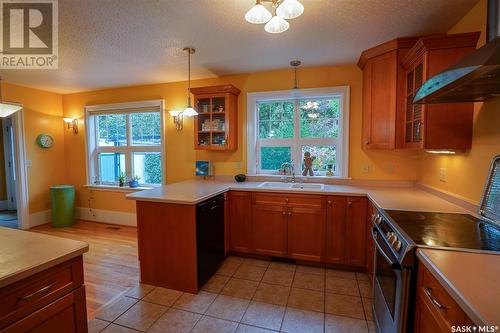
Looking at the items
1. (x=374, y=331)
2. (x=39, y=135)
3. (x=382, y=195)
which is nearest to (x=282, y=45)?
(x=382, y=195)

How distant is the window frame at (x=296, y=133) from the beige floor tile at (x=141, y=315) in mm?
2027

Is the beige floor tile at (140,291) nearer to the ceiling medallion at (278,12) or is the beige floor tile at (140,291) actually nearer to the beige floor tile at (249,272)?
the beige floor tile at (249,272)

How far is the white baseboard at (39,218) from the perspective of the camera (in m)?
4.21

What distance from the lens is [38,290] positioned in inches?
39.4

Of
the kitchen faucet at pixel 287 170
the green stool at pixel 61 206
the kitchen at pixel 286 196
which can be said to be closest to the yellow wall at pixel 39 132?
the kitchen at pixel 286 196

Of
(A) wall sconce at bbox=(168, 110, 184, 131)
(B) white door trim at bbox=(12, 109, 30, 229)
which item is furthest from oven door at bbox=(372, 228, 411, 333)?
(B) white door trim at bbox=(12, 109, 30, 229)

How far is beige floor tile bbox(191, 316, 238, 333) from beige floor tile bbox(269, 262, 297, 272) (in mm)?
1000

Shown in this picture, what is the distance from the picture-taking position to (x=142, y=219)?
236cm

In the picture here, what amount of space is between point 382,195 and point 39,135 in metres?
5.57

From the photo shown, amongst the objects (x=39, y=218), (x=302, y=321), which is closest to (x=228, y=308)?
(x=302, y=321)

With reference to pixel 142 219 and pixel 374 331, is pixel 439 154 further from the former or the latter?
pixel 142 219

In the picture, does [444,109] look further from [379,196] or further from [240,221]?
[240,221]

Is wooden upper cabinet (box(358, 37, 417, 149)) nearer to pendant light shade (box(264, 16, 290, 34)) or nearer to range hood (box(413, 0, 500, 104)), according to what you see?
range hood (box(413, 0, 500, 104))

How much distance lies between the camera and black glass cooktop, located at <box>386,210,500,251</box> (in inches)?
47.9
